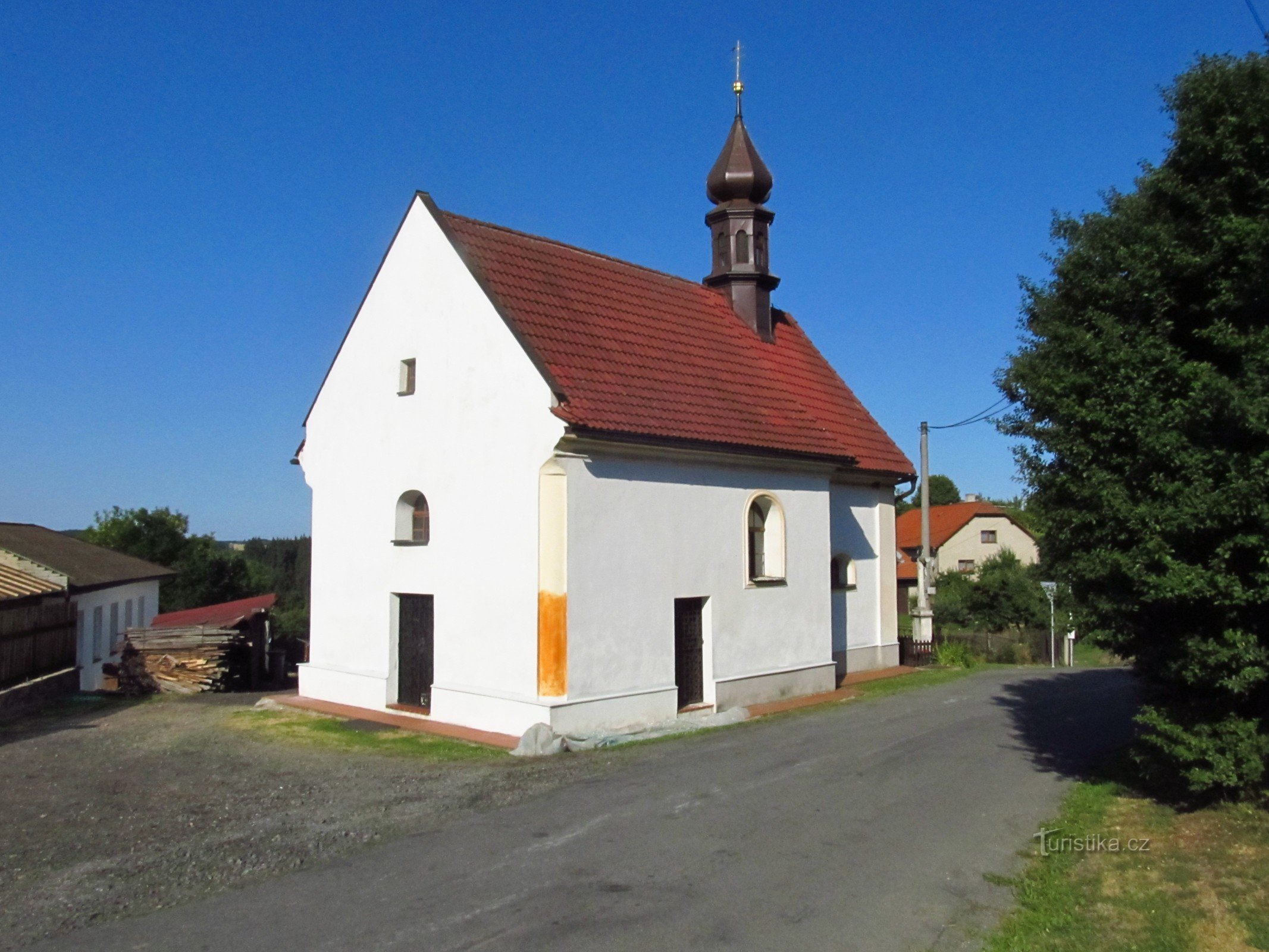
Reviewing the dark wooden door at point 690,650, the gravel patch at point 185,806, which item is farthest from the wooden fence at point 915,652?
the gravel patch at point 185,806

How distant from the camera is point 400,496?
1588 centimetres

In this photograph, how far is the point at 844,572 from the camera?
20453 mm

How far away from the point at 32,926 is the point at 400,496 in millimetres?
9695

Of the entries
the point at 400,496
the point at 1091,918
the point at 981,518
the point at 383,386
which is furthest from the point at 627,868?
the point at 981,518

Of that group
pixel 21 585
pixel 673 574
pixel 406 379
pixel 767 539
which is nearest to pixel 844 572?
pixel 767 539

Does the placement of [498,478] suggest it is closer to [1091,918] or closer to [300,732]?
[300,732]

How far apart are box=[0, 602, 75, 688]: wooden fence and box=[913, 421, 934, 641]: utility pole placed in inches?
765

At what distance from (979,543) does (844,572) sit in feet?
125

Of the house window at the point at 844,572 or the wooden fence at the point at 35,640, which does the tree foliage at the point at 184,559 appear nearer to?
the wooden fence at the point at 35,640

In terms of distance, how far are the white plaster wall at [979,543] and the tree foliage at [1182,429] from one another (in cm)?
4712

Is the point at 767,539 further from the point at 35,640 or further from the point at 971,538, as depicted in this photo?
the point at 971,538

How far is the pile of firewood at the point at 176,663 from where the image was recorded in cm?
1919

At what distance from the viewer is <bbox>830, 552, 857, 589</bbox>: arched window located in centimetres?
2036

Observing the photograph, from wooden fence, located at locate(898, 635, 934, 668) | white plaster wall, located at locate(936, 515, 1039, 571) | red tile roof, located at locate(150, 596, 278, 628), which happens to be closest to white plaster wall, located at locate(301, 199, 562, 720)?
red tile roof, located at locate(150, 596, 278, 628)
